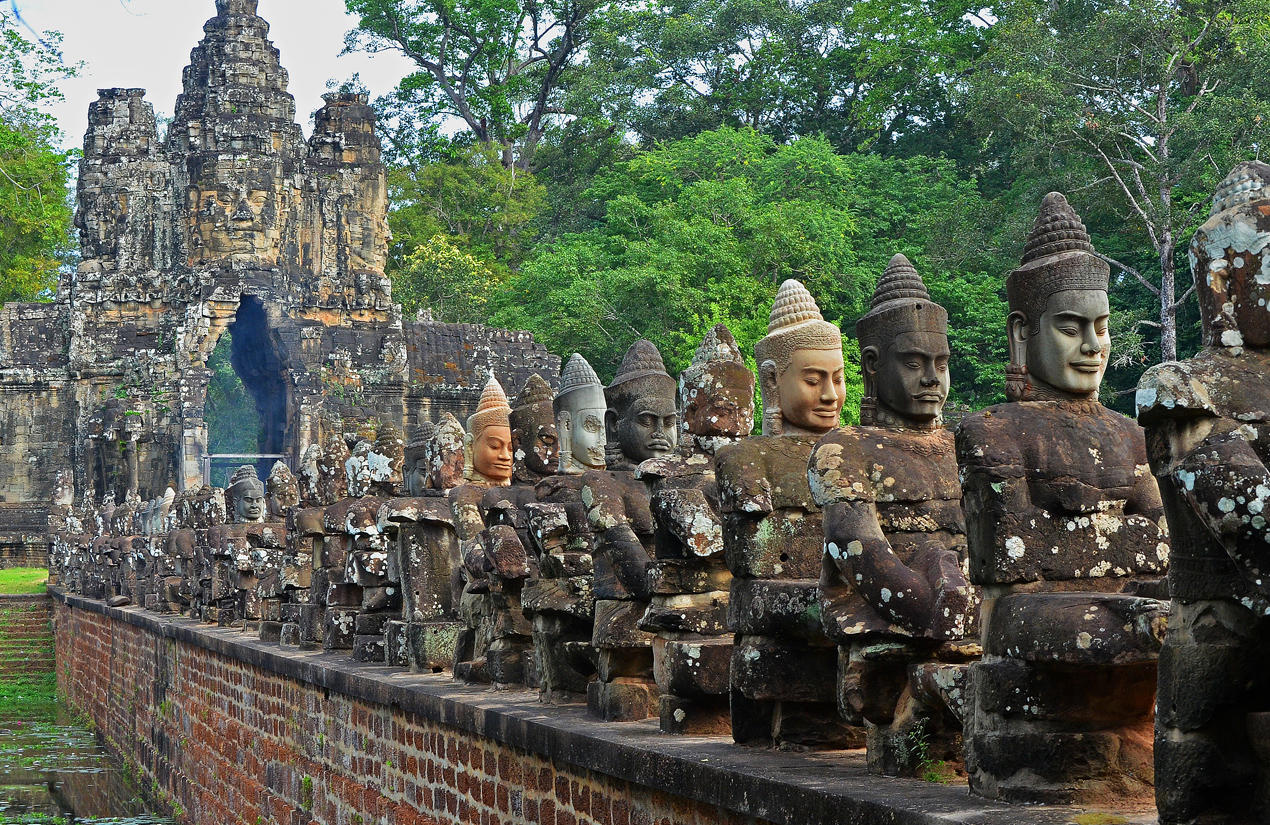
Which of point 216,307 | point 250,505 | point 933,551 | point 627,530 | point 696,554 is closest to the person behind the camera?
point 933,551

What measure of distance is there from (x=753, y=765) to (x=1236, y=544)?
2.27 metres

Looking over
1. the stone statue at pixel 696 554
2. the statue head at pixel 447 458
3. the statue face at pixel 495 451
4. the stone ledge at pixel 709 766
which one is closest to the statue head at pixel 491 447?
the statue face at pixel 495 451

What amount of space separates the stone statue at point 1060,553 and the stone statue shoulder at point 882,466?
70 centimetres

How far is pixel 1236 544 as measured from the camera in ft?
11.1

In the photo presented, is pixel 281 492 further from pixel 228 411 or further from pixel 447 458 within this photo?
pixel 228 411

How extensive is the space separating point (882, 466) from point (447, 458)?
5.92 metres

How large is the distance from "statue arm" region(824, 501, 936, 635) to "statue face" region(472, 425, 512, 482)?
5.11 metres

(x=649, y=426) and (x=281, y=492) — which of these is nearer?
(x=649, y=426)

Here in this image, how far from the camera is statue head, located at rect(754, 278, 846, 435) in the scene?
20.3ft

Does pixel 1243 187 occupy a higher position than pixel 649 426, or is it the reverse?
pixel 1243 187

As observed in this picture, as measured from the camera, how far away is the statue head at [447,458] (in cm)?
1095

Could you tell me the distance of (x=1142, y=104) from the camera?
88.4ft

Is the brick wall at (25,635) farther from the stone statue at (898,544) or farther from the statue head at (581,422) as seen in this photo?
the stone statue at (898,544)

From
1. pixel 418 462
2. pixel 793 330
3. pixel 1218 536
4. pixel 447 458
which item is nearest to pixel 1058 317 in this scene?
pixel 1218 536
